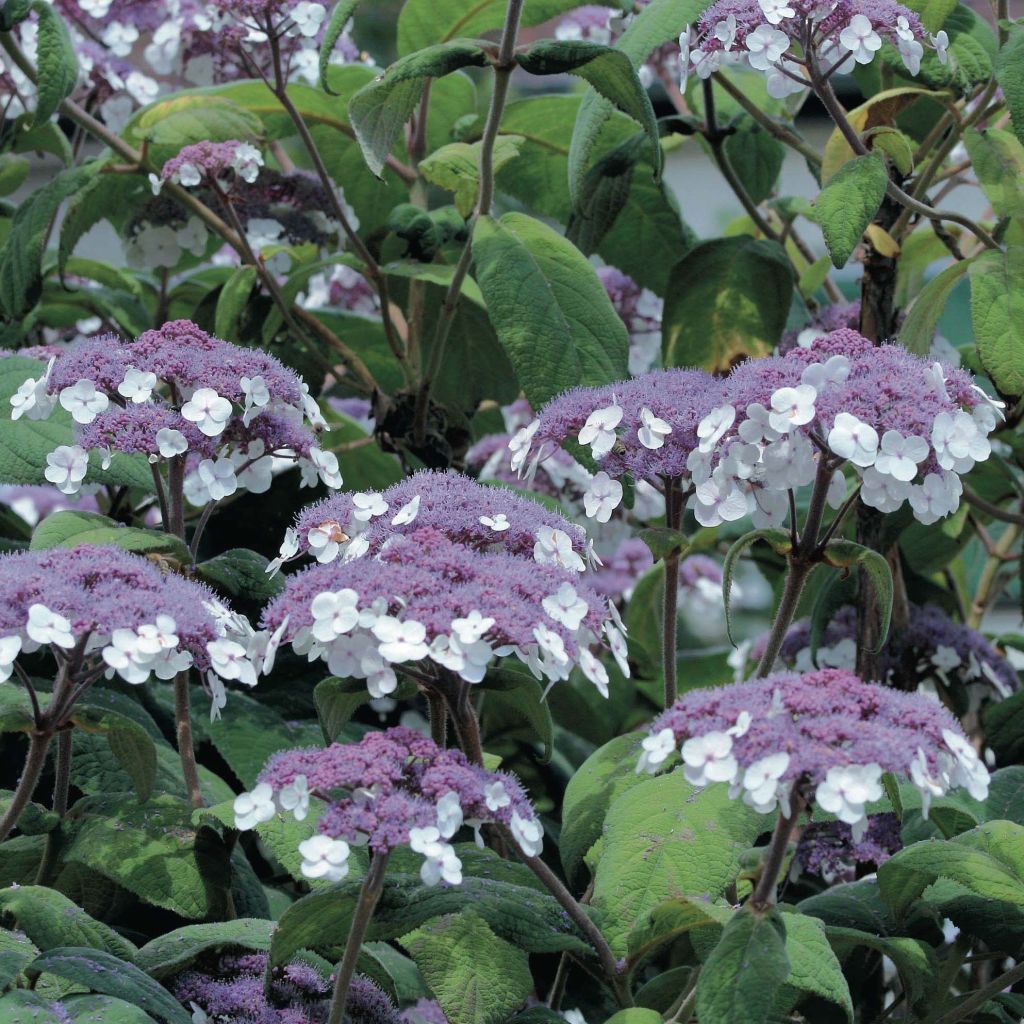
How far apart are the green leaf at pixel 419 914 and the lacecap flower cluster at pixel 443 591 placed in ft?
0.40

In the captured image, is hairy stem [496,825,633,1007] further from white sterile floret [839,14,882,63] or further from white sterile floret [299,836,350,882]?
white sterile floret [839,14,882,63]

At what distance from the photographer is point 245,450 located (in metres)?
1.14

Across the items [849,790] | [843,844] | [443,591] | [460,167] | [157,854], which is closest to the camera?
[849,790]

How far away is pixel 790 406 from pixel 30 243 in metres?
0.81

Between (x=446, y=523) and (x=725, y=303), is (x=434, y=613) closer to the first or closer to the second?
(x=446, y=523)

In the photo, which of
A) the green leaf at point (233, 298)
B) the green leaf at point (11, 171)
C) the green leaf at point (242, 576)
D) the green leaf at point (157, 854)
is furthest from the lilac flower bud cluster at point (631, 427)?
the green leaf at point (11, 171)

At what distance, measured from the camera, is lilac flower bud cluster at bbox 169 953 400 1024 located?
0.92 metres

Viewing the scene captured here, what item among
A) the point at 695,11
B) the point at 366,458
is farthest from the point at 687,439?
the point at 366,458

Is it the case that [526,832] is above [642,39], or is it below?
below

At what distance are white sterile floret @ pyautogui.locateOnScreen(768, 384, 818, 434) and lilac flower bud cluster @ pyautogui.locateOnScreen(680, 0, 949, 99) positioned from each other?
0.31m

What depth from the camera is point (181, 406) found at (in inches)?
43.9

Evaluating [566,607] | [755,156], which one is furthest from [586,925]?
[755,156]

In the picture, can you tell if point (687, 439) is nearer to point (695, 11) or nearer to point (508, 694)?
point (508, 694)

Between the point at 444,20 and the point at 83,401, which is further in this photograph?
the point at 444,20
